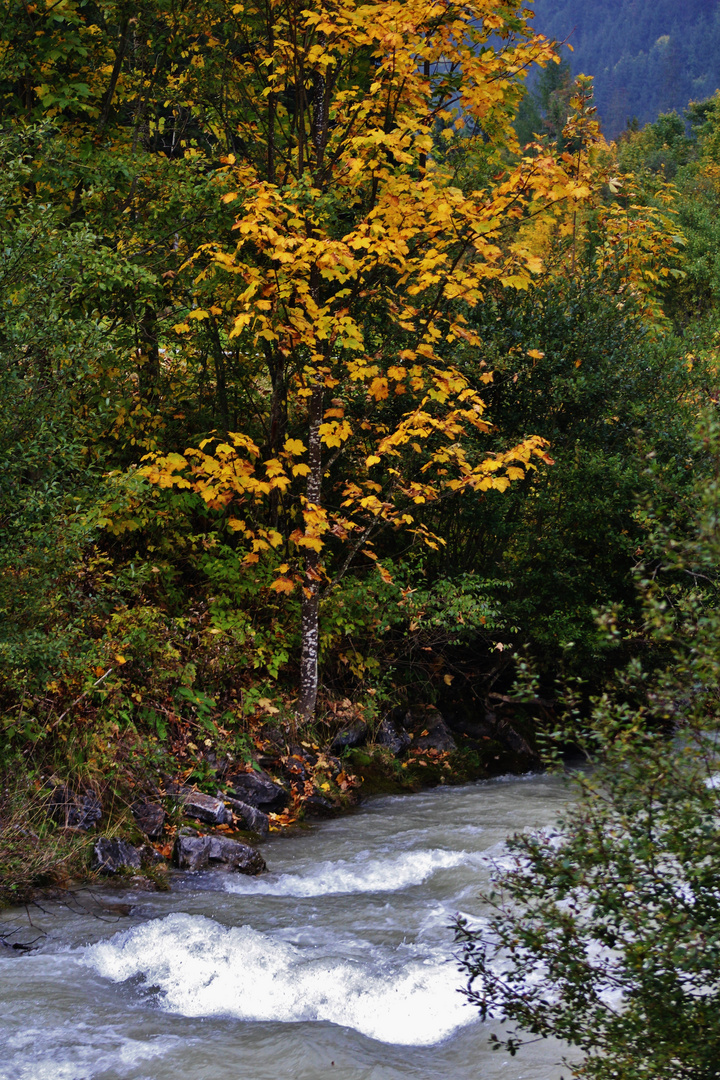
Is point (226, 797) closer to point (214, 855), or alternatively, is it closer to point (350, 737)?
point (214, 855)

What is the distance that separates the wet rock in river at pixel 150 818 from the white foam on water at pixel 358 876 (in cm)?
74

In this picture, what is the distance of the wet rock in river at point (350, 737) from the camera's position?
956 cm

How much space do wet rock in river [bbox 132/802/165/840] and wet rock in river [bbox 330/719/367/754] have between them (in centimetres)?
244

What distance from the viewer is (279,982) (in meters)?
5.33

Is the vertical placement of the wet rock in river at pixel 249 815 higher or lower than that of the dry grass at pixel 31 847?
lower

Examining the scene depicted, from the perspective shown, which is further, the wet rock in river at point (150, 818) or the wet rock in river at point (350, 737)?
the wet rock in river at point (350, 737)

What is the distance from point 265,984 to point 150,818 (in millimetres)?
2303

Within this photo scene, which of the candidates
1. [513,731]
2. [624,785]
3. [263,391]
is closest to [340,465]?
[263,391]

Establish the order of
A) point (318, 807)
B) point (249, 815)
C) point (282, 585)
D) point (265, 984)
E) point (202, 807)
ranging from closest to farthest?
point (265, 984)
point (202, 807)
point (249, 815)
point (282, 585)
point (318, 807)

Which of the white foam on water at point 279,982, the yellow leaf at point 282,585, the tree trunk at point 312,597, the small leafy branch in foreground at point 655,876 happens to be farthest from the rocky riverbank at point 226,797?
the small leafy branch in foreground at point 655,876

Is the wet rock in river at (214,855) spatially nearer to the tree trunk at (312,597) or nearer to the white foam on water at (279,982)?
the white foam on water at (279,982)

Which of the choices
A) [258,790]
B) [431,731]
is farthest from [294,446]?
[431,731]

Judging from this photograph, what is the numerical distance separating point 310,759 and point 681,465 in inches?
194

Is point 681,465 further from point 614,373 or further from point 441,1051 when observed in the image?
point 441,1051
